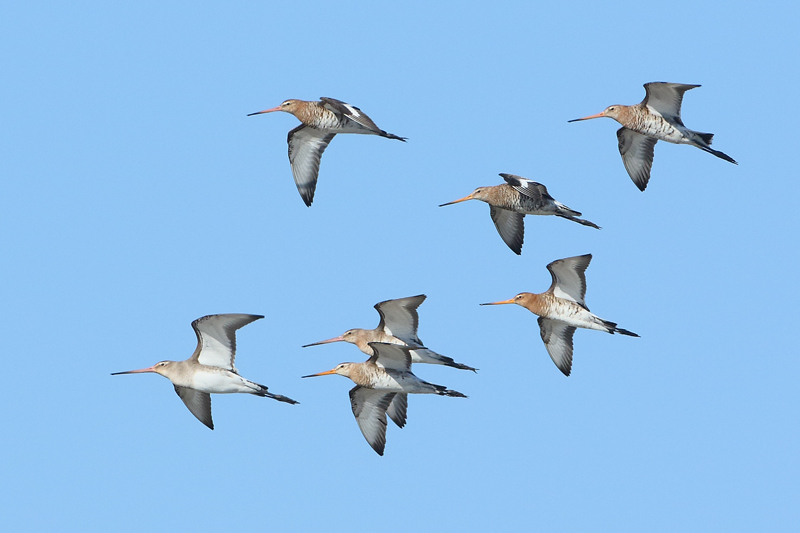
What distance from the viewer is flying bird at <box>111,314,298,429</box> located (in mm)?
17984

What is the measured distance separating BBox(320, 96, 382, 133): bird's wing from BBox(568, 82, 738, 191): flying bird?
3935 millimetres

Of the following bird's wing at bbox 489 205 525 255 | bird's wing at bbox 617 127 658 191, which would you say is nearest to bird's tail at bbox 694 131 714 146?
bird's wing at bbox 617 127 658 191

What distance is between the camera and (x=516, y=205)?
20797 millimetres

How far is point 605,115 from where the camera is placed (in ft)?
70.2

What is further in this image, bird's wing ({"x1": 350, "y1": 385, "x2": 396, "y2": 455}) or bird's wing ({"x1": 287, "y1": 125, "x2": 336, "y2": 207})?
bird's wing ({"x1": 287, "y1": 125, "x2": 336, "y2": 207})

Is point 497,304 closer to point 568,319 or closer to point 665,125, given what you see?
point 568,319

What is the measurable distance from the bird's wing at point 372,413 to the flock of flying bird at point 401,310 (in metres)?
0.02

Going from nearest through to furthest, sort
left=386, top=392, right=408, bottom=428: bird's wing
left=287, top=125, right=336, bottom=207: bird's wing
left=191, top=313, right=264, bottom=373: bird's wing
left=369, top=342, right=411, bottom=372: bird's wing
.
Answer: left=191, top=313, right=264, bottom=373: bird's wing, left=369, top=342, right=411, bottom=372: bird's wing, left=386, top=392, right=408, bottom=428: bird's wing, left=287, top=125, right=336, bottom=207: bird's wing

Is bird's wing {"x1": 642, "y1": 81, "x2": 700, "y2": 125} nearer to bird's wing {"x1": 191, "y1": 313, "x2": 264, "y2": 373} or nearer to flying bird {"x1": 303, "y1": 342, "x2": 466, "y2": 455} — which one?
flying bird {"x1": 303, "y1": 342, "x2": 466, "y2": 455}

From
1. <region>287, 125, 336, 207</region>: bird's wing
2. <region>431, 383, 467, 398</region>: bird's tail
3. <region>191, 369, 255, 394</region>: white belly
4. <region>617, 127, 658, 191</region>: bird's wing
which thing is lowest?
<region>431, 383, 467, 398</region>: bird's tail

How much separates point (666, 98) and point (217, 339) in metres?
8.15

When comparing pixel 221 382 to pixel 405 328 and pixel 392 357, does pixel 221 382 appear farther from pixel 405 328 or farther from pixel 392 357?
pixel 405 328

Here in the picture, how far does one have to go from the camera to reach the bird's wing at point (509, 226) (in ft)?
71.7

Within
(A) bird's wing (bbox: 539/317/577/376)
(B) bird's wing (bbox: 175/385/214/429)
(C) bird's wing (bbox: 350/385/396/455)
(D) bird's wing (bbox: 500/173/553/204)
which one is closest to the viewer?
(C) bird's wing (bbox: 350/385/396/455)
